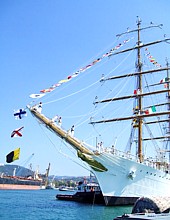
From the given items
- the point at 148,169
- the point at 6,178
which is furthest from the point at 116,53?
the point at 6,178

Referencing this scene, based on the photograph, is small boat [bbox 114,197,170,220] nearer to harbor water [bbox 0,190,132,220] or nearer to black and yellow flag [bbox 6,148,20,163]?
harbor water [bbox 0,190,132,220]

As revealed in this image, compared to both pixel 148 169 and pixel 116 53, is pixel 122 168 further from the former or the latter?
pixel 116 53

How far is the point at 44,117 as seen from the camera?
27.3m

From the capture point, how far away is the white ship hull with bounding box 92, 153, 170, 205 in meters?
29.4

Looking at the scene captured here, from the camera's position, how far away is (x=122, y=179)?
98.6ft

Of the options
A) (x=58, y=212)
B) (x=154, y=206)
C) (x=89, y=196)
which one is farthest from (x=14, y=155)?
(x=89, y=196)

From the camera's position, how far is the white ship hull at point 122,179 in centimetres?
2941

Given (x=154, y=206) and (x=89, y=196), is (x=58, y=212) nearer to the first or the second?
(x=154, y=206)

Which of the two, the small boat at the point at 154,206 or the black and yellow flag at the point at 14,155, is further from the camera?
the black and yellow flag at the point at 14,155

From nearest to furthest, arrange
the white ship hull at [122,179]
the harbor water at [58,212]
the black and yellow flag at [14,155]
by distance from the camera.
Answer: the harbor water at [58,212] → the black and yellow flag at [14,155] → the white ship hull at [122,179]

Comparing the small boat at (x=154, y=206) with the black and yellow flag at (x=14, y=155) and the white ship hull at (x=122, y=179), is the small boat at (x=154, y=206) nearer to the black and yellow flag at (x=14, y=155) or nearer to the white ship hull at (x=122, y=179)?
the black and yellow flag at (x=14, y=155)

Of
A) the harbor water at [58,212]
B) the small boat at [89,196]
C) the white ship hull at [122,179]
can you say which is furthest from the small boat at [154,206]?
the small boat at [89,196]

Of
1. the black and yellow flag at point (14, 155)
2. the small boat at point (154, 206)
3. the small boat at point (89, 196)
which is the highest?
the black and yellow flag at point (14, 155)

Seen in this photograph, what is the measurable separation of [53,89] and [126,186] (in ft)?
37.7
